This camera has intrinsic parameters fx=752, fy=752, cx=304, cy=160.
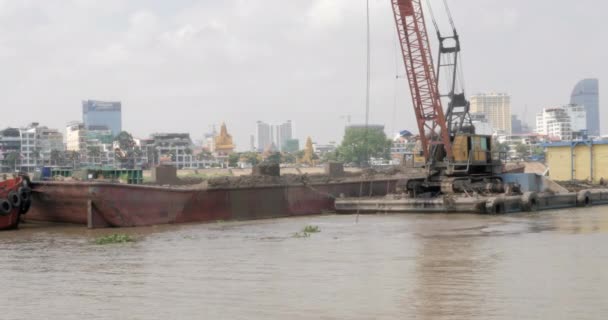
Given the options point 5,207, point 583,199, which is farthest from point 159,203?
point 583,199

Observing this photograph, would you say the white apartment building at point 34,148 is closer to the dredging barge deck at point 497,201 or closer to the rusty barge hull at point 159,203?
the rusty barge hull at point 159,203

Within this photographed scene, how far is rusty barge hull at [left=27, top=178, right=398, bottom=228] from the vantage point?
27.3 metres

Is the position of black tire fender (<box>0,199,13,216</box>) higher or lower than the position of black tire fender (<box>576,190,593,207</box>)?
higher

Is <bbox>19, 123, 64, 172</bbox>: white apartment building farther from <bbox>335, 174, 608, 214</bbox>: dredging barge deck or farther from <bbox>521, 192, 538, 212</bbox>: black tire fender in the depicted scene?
<bbox>521, 192, 538, 212</bbox>: black tire fender

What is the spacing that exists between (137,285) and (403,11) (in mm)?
26294

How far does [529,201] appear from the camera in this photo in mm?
33531

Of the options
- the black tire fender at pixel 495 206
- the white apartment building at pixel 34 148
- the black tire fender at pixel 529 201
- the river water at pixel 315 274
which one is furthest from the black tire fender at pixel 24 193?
the white apartment building at pixel 34 148

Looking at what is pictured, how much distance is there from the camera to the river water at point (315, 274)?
429 inches

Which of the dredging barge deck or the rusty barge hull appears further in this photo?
the dredging barge deck

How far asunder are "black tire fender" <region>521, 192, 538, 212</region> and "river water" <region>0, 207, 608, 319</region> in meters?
8.07

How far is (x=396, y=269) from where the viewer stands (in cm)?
1507

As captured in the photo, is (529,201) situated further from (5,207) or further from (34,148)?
(34,148)

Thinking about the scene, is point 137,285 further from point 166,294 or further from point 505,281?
point 505,281

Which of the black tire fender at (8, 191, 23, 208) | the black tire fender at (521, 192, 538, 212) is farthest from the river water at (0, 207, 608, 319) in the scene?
the black tire fender at (521, 192, 538, 212)
